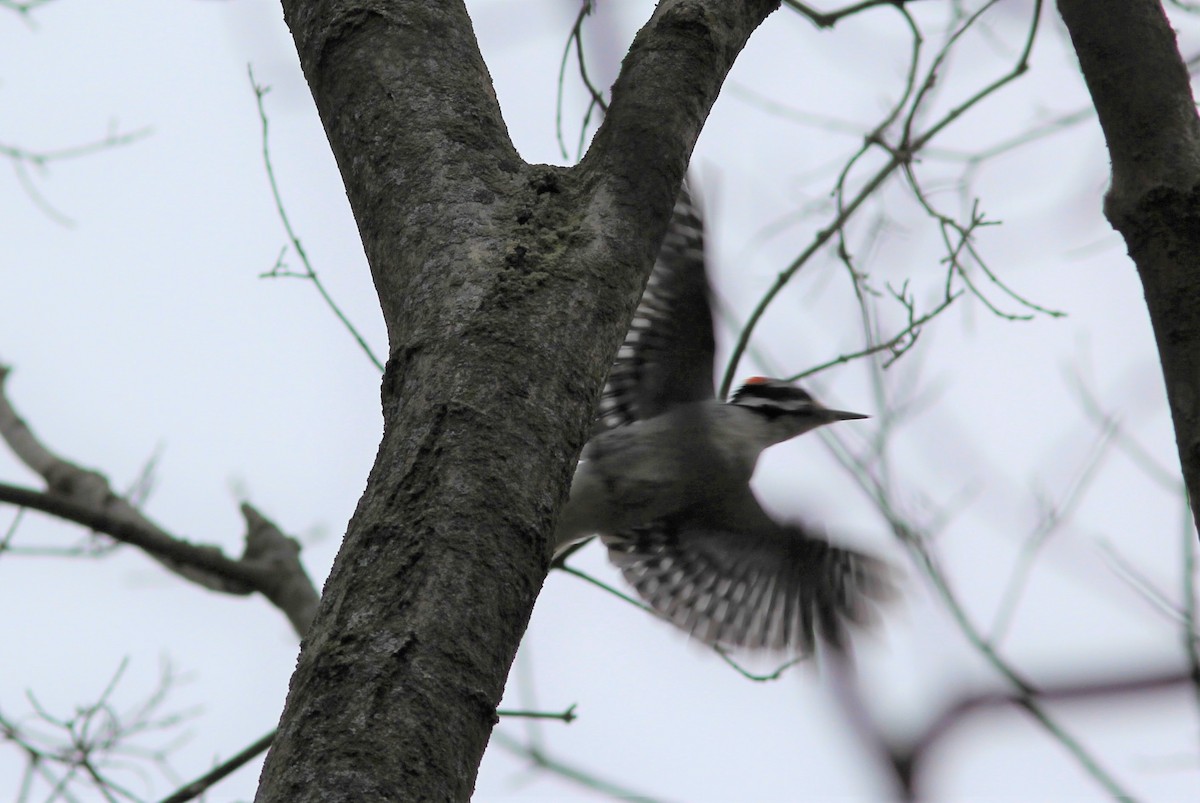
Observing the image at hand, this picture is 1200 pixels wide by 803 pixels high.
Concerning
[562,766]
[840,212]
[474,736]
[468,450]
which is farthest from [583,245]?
[840,212]

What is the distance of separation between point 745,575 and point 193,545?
214cm

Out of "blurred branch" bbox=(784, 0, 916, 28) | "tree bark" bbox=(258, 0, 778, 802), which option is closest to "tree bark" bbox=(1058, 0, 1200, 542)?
"tree bark" bbox=(258, 0, 778, 802)

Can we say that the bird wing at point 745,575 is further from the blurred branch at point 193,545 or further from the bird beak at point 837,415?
the blurred branch at point 193,545

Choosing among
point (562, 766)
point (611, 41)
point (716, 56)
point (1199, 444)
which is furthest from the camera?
point (562, 766)

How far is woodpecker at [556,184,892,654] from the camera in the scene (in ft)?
14.5

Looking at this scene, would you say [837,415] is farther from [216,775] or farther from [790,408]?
[216,775]

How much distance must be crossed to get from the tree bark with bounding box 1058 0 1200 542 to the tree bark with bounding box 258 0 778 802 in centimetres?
55

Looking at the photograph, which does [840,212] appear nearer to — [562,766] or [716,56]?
[562,766]

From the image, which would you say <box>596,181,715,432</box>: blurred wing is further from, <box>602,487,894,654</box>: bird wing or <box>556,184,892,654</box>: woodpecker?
<box>602,487,894,654</box>: bird wing

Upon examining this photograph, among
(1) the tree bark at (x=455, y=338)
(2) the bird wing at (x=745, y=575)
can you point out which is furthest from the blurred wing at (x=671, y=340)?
(1) the tree bark at (x=455, y=338)

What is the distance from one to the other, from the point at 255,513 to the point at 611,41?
3.06m

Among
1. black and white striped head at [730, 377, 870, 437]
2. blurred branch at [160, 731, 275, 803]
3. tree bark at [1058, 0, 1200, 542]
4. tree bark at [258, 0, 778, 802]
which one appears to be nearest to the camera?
tree bark at [258, 0, 778, 802]

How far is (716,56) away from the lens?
76.3 inches

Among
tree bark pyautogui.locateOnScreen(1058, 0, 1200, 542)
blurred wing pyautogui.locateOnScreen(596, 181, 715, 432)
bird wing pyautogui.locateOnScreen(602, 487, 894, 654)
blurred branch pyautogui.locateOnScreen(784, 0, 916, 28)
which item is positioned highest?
blurred branch pyautogui.locateOnScreen(784, 0, 916, 28)
